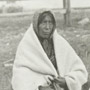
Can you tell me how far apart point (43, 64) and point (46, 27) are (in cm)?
43

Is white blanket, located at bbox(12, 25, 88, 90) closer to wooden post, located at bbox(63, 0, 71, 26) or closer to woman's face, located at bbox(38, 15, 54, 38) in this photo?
woman's face, located at bbox(38, 15, 54, 38)

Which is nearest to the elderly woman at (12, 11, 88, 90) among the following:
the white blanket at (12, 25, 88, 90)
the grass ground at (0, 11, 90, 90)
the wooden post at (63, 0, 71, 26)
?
A: the white blanket at (12, 25, 88, 90)

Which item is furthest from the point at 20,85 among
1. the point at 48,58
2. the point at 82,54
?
the point at 82,54

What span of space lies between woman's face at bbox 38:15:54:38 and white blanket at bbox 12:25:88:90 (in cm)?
10

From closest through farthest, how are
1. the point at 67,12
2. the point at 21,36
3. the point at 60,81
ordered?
the point at 60,81 → the point at 21,36 → the point at 67,12

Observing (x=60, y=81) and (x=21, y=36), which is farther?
(x=21, y=36)

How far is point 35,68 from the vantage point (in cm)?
509

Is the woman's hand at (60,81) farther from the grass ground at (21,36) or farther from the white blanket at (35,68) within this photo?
the grass ground at (21,36)

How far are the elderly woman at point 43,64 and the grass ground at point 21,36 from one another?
2.96m

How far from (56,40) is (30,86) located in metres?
0.65

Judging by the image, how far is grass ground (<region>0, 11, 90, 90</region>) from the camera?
29.6ft

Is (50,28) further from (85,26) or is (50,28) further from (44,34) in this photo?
(85,26)

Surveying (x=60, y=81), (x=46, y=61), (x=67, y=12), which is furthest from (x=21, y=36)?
(x=60, y=81)

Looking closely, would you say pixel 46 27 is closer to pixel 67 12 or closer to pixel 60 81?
pixel 60 81
